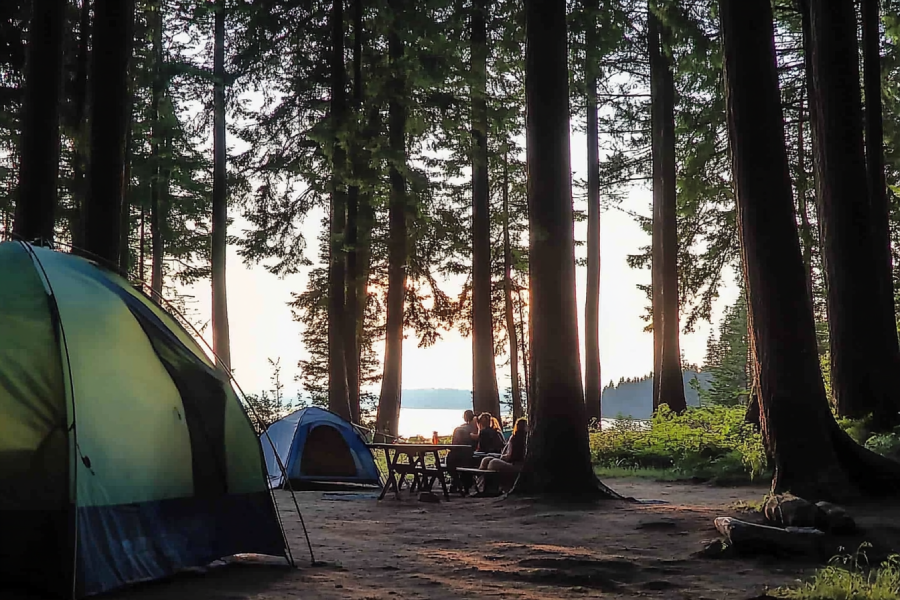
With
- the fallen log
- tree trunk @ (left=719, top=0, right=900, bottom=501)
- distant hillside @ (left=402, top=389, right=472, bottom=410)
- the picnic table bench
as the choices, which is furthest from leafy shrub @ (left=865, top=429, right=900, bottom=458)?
distant hillside @ (left=402, top=389, right=472, bottom=410)

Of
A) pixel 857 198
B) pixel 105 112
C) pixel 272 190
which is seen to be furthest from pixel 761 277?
pixel 272 190

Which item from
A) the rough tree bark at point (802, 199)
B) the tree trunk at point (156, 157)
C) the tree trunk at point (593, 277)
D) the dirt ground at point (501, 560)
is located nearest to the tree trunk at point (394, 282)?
the tree trunk at point (593, 277)

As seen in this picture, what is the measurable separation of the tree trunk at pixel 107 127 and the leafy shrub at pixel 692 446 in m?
9.58

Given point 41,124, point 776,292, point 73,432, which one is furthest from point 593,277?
point 73,432

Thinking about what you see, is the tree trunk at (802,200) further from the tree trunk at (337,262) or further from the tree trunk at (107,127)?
the tree trunk at (107,127)

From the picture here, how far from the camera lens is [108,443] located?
5.47m

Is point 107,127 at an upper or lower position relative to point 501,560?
upper

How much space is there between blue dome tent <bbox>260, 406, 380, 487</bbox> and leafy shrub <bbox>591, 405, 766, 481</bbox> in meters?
5.25

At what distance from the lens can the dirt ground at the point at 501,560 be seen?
5301 mm

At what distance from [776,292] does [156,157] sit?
707 inches

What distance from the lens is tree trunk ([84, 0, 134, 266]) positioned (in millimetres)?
8930

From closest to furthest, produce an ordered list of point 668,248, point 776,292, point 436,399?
point 776,292 < point 668,248 < point 436,399

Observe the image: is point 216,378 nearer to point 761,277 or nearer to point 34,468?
point 34,468

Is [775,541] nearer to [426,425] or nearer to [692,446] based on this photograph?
[692,446]
